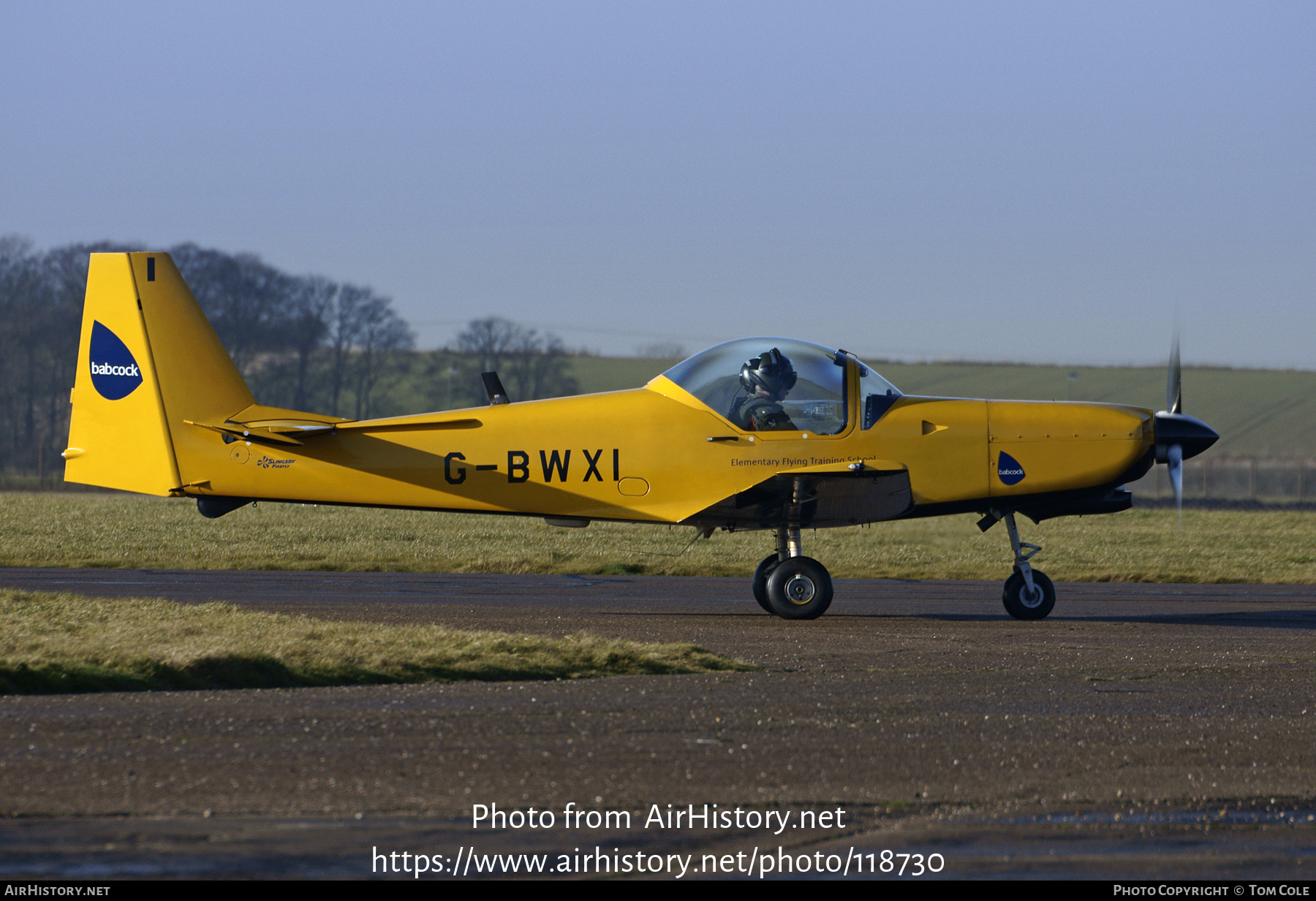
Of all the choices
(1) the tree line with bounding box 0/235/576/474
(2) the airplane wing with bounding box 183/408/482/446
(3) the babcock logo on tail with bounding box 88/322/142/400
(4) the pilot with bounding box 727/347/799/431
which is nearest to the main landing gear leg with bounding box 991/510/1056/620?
(4) the pilot with bounding box 727/347/799/431

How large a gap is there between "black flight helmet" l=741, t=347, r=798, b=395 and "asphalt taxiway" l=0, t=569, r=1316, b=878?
3381 millimetres

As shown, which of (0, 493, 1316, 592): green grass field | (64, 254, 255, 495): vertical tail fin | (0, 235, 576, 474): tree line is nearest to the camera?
(64, 254, 255, 495): vertical tail fin

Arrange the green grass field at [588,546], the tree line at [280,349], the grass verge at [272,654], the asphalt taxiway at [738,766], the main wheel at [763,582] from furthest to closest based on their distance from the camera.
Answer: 1. the tree line at [280,349]
2. the green grass field at [588,546]
3. the main wheel at [763,582]
4. the grass verge at [272,654]
5. the asphalt taxiway at [738,766]

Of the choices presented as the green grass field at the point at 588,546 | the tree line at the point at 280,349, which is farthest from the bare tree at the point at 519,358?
the green grass field at the point at 588,546

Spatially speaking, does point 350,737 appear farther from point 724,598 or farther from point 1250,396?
point 1250,396

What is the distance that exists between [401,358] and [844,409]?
61.6 m

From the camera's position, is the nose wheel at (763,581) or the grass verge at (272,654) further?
the nose wheel at (763,581)

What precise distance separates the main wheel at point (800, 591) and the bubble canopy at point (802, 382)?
54.4 inches

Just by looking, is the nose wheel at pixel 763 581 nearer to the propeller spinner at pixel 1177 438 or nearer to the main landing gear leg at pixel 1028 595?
the main landing gear leg at pixel 1028 595

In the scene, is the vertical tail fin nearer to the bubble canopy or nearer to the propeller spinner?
the bubble canopy

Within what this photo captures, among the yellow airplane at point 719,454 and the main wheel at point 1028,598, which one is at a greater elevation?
the yellow airplane at point 719,454

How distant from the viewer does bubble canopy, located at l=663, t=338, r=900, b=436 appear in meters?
12.8

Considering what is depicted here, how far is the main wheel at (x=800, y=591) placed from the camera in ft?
41.5
